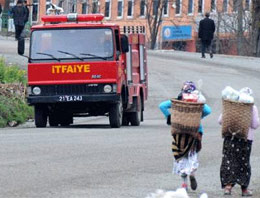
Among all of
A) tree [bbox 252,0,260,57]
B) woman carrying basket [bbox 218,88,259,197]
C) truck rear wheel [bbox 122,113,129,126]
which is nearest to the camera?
woman carrying basket [bbox 218,88,259,197]

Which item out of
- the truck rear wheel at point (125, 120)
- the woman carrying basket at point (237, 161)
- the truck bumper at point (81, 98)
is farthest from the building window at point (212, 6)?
the woman carrying basket at point (237, 161)

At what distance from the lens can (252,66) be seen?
1898 inches

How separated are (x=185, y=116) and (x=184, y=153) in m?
0.44

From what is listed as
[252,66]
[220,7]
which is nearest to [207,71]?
[252,66]

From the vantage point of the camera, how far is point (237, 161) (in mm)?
12539

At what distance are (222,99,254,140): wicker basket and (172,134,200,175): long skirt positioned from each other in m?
0.42

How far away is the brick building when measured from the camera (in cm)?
8656

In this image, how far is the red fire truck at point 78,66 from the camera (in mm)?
23797

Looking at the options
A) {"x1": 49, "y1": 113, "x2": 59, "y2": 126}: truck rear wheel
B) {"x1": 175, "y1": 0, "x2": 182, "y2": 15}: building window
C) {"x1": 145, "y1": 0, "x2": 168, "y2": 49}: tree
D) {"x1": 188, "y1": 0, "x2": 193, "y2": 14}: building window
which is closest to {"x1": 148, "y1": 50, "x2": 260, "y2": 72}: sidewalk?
{"x1": 145, "y1": 0, "x2": 168, "y2": 49}: tree

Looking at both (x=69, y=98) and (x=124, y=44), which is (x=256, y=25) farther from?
(x=69, y=98)

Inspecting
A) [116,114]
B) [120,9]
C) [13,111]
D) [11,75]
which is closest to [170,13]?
[120,9]

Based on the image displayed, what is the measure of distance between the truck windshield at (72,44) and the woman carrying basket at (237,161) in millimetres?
11407

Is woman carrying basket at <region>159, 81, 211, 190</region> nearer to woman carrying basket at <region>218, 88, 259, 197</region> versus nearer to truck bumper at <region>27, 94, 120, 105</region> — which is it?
woman carrying basket at <region>218, 88, 259, 197</region>

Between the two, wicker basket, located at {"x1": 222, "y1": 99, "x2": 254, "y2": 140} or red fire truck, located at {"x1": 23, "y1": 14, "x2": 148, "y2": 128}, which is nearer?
wicker basket, located at {"x1": 222, "y1": 99, "x2": 254, "y2": 140}
